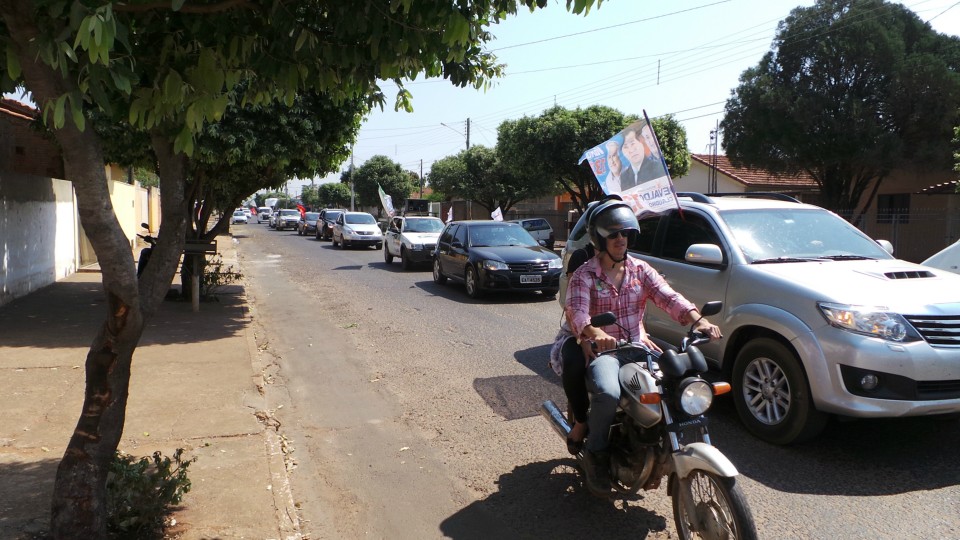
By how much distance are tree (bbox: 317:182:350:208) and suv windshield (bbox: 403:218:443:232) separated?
61.7 meters

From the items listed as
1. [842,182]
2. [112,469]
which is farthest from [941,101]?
[112,469]

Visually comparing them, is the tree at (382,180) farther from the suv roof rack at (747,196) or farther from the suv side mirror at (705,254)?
the suv side mirror at (705,254)

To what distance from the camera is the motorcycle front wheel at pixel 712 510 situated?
10.3 ft

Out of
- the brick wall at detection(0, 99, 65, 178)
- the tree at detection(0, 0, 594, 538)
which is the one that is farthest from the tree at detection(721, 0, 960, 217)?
the brick wall at detection(0, 99, 65, 178)

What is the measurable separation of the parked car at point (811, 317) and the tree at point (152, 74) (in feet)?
9.46

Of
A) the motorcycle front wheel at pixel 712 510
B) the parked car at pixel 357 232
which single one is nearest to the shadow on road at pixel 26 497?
the motorcycle front wheel at pixel 712 510

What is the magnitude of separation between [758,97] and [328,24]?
2396cm

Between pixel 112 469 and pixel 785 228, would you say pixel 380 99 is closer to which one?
pixel 112 469

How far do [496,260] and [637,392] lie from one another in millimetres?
9755

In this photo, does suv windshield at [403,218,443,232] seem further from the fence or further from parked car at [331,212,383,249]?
the fence

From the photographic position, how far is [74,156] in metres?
3.24

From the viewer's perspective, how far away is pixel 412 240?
19984mm

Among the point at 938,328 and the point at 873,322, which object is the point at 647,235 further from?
the point at 938,328

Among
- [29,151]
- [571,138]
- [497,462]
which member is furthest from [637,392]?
[571,138]
